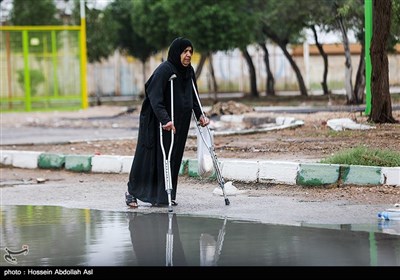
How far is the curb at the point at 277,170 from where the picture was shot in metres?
11.3

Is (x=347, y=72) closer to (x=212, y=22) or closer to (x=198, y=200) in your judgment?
(x=212, y=22)

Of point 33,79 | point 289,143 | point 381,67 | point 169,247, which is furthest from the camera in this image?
point 33,79

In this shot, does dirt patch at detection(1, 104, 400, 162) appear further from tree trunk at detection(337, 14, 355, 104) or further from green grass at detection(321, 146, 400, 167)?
tree trunk at detection(337, 14, 355, 104)

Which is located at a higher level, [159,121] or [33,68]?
[33,68]

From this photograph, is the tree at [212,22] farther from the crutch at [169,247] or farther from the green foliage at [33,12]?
the crutch at [169,247]

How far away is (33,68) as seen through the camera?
35188 mm

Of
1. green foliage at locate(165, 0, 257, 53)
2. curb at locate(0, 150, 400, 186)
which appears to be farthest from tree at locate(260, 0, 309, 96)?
curb at locate(0, 150, 400, 186)

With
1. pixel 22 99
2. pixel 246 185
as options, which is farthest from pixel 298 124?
pixel 22 99

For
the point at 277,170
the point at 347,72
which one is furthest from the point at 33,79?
the point at 277,170

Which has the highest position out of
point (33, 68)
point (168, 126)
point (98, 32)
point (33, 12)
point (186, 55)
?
point (33, 12)

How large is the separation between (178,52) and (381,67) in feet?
28.0

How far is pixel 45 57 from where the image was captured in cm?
3553

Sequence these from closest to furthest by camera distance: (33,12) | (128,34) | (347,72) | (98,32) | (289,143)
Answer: (289,143) → (347,72) → (98,32) → (33,12) → (128,34)
